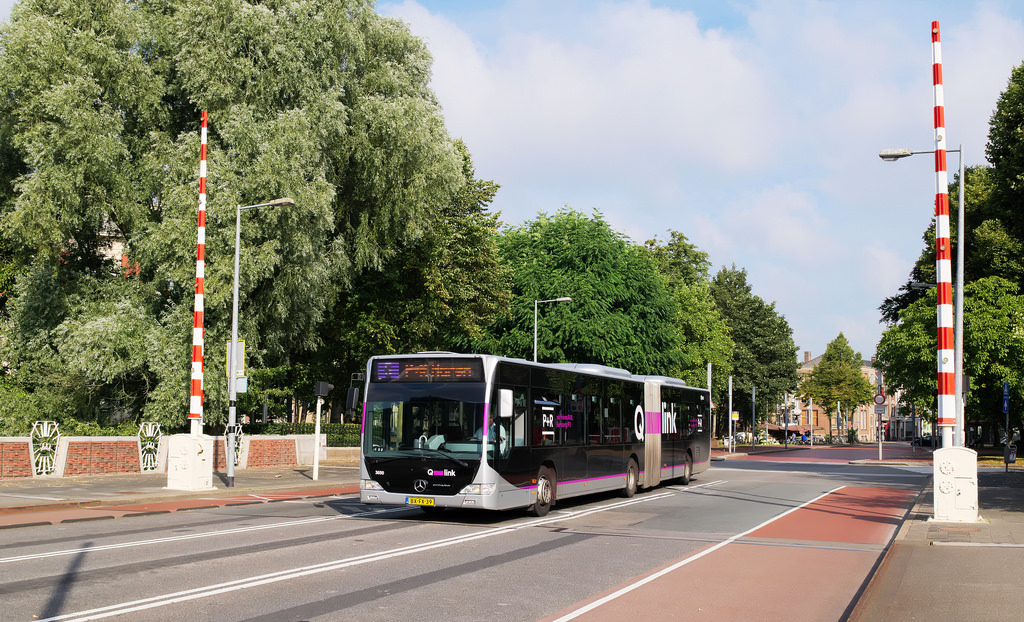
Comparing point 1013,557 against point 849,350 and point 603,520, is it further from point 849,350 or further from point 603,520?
point 849,350

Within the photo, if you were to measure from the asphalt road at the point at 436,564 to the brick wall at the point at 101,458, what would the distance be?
784cm

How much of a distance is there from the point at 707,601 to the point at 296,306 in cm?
2275

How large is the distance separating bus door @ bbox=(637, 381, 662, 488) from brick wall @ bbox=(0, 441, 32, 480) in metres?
15.3

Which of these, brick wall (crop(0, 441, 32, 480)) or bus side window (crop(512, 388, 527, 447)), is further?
brick wall (crop(0, 441, 32, 480))

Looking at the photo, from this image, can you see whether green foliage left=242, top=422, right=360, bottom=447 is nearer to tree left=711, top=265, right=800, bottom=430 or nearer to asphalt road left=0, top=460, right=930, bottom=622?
asphalt road left=0, top=460, right=930, bottom=622

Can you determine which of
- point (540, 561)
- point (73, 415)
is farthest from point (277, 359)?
point (540, 561)

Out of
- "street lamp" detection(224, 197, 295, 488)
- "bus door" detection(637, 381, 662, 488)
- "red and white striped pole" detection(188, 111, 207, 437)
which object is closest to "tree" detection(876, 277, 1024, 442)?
"bus door" detection(637, 381, 662, 488)

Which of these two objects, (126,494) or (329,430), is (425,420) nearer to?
(126,494)

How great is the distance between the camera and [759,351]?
292 feet

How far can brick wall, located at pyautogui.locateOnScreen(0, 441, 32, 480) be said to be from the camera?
23.0 m

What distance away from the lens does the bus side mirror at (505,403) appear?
52.5 ft

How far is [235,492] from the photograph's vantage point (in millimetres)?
22672

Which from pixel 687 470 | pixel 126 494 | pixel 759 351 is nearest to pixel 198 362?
pixel 126 494

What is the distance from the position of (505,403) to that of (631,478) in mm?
7964
